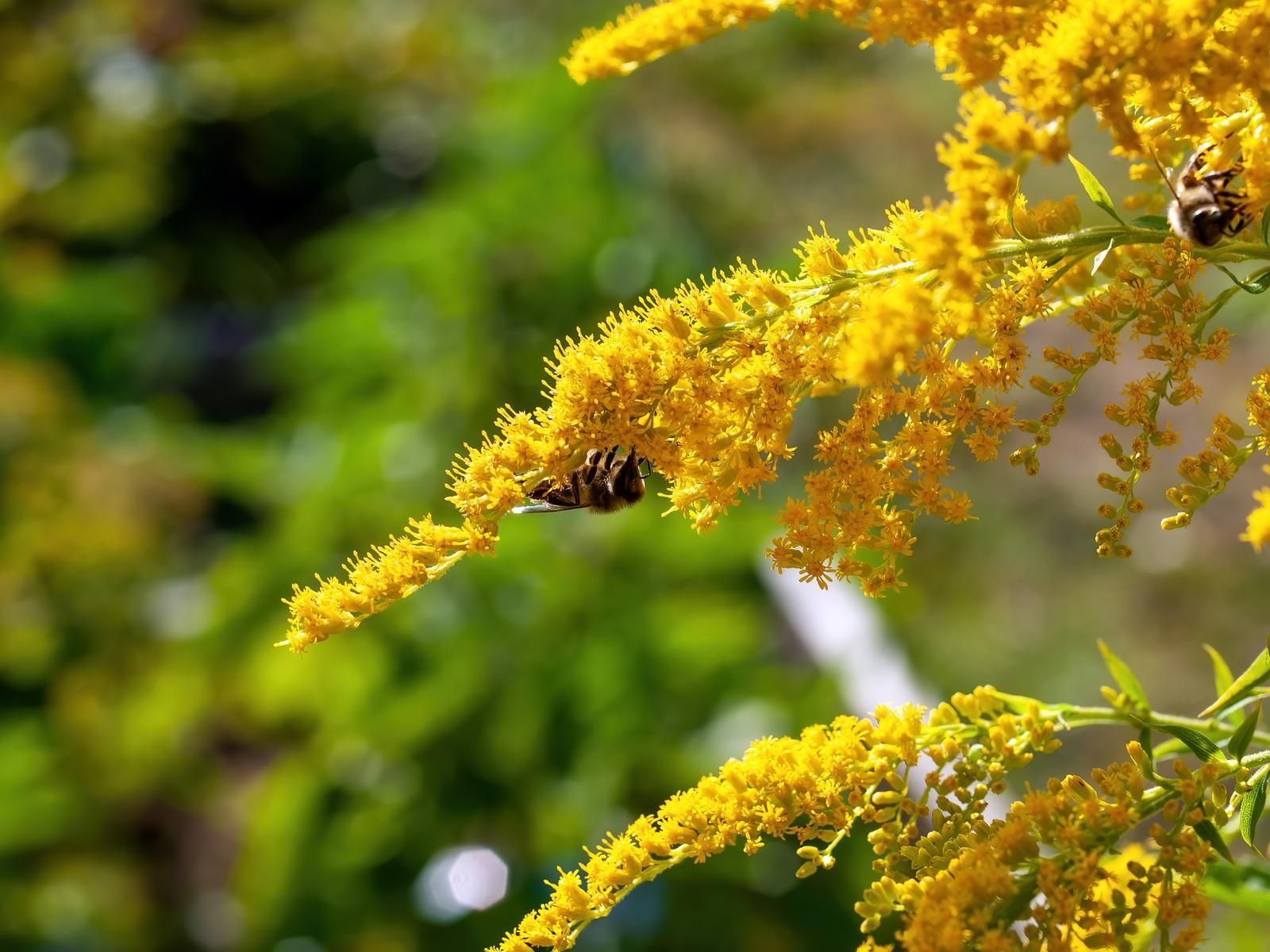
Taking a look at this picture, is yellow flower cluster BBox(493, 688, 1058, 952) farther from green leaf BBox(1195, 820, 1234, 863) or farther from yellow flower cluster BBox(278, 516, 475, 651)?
yellow flower cluster BBox(278, 516, 475, 651)

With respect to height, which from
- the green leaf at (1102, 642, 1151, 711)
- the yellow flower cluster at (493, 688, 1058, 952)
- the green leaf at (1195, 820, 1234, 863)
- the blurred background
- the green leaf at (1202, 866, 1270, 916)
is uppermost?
the green leaf at (1102, 642, 1151, 711)

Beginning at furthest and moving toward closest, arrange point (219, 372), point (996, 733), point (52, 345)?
point (219, 372) < point (52, 345) < point (996, 733)

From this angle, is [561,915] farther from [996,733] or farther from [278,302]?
[278,302]

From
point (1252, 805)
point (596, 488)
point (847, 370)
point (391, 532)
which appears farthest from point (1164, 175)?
point (391, 532)

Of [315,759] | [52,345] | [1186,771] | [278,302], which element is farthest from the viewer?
[278,302]

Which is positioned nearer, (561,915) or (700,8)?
(700,8)

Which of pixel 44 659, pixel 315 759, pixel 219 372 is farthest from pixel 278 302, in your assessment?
pixel 315 759

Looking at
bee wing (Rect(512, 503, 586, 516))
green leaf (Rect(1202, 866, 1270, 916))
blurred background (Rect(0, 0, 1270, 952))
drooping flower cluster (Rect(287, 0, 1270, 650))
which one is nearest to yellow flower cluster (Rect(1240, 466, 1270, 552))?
drooping flower cluster (Rect(287, 0, 1270, 650))
